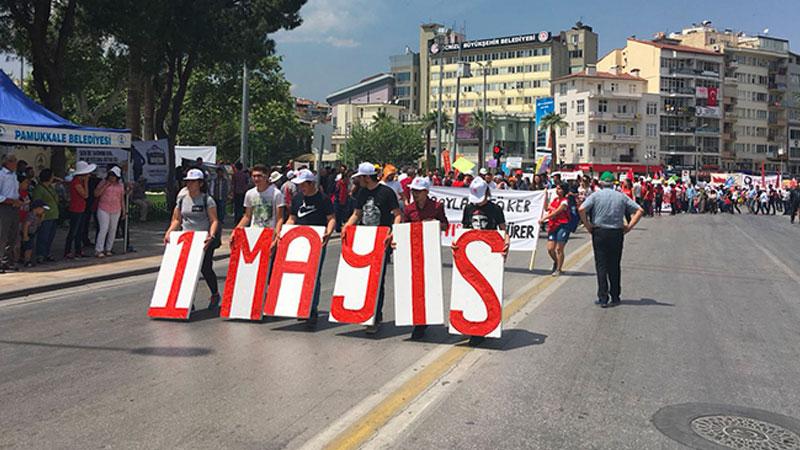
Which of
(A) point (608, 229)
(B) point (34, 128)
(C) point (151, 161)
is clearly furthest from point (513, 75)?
(A) point (608, 229)

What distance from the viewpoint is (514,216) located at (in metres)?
14.7

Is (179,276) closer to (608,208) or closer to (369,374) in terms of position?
(369,374)

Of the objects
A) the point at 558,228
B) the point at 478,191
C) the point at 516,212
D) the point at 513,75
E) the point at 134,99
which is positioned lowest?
the point at 558,228

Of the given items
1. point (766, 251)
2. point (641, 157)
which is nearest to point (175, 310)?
point (766, 251)

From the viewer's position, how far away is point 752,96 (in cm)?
10888

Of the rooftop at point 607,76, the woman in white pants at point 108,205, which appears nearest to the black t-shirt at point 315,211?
the woman in white pants at point 108,205

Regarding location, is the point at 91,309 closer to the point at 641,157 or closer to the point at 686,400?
the point at 686,400

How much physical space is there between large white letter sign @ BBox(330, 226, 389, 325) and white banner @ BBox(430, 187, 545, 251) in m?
6.52

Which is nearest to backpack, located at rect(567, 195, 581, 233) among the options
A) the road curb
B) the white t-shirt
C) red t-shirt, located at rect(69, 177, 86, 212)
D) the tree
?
the white t-shirt

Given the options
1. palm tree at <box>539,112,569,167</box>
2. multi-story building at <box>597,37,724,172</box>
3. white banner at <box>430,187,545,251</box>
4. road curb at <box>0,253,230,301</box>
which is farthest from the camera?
multi-story building at <box>597,37,724,172</box>

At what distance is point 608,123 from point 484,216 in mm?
91754

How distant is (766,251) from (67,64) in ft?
77.5

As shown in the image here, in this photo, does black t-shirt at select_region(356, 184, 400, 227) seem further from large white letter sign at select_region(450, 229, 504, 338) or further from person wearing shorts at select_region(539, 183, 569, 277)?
person wearing shorts at select_region(539, 183, 569, 277)

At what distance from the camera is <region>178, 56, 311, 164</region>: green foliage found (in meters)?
35.8
